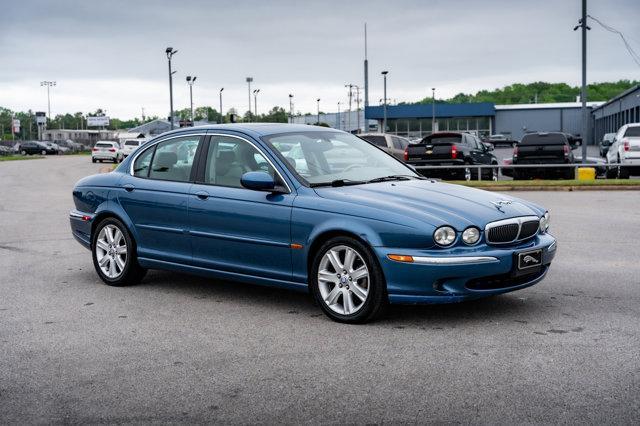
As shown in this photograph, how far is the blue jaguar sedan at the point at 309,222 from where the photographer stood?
6031 millimetres

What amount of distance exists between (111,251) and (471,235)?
3.81 meters

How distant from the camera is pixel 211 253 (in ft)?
23.5

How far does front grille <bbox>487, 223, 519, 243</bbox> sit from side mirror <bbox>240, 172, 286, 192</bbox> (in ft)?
5.64

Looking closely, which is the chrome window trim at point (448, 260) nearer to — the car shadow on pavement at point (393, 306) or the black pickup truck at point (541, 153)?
the car shadow on pavement at point (393, 306)

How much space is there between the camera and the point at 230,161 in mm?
7270

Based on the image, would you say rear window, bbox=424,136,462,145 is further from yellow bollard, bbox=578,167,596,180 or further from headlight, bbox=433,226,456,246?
headlight, bbox=433,226,456,246

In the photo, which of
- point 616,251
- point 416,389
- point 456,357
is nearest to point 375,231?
point 456,357

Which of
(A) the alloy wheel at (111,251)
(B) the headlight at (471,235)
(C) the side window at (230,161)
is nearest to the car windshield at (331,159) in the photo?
(C) the side window at (230,161)

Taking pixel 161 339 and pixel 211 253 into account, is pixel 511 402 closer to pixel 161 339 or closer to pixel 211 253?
pixel 161 339

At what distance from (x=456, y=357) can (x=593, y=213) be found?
10.2 metres

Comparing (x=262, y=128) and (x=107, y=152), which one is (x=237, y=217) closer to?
(x=262, y=128)

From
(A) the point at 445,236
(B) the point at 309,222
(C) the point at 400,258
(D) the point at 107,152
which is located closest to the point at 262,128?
(B) the point at 309,222

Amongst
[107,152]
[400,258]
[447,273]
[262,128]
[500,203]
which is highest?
[107,152]

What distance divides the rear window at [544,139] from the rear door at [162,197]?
19.7 meters
